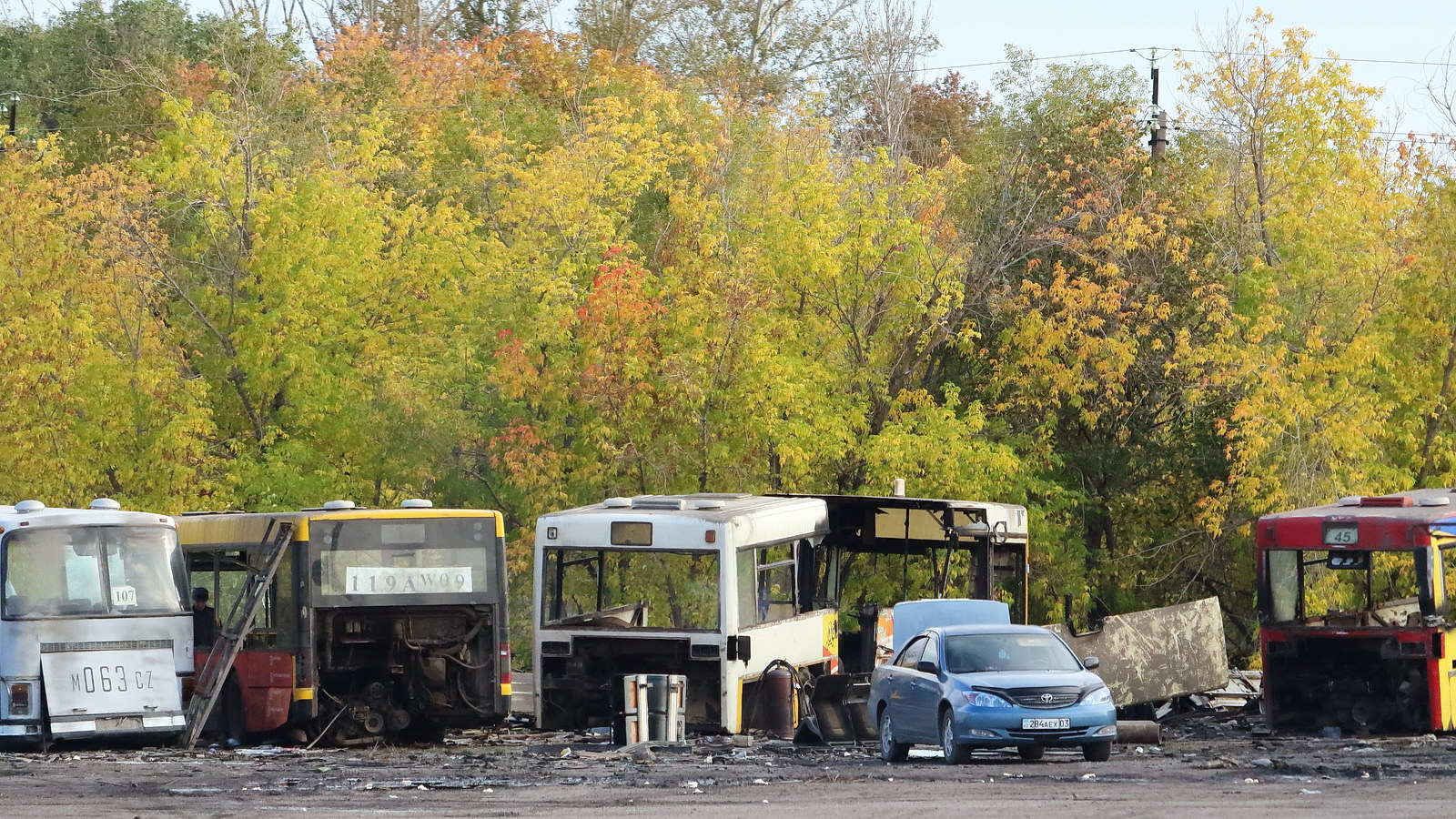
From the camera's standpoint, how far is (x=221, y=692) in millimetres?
22156

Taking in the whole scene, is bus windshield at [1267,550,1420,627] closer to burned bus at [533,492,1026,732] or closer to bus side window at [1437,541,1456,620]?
bus side window at [1437,541,1456,620]

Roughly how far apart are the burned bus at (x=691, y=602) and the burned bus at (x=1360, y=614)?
185 inches

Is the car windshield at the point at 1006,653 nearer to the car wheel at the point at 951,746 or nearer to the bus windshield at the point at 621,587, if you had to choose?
the car wheel at the point at 951,746

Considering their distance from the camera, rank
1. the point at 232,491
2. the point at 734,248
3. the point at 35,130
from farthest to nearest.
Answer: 1. the point at 35,130
2. the point at 734,248
3. the point at 232,491

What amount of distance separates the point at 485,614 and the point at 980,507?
7.62 meters

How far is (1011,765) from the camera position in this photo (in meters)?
18.1

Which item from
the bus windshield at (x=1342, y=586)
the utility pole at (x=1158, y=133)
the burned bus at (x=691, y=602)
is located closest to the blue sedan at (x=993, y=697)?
the burned bus at (x=691, y=602)

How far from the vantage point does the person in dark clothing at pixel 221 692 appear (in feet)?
72.1

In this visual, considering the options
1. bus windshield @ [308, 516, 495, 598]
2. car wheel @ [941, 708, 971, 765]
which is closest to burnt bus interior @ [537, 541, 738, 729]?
bus windshield @ [308, 516, 495, 598]

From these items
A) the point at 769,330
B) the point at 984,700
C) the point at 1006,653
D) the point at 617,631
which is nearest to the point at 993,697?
the point at 984,700

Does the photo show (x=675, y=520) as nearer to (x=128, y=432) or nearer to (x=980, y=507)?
(x=980, y=507)

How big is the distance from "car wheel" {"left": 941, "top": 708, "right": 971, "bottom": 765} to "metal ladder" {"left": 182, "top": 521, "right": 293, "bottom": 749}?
756 cm

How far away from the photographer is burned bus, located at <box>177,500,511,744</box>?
69.8 feet

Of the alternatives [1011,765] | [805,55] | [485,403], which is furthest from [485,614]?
[805,55]
